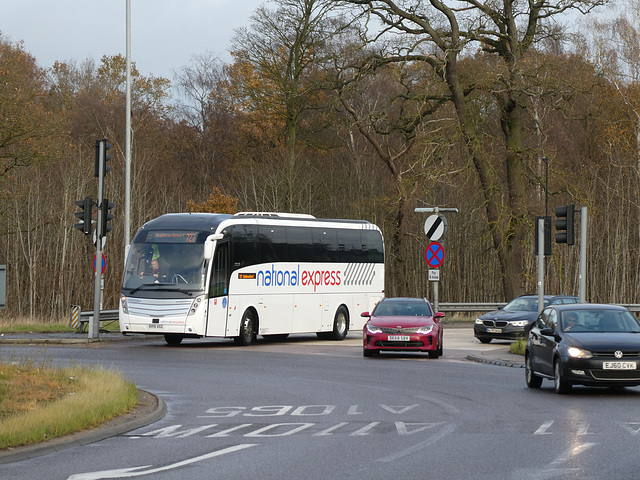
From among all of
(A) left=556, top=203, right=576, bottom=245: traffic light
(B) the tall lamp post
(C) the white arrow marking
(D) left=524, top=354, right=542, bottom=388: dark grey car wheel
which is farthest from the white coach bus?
(C) the white arrow marking

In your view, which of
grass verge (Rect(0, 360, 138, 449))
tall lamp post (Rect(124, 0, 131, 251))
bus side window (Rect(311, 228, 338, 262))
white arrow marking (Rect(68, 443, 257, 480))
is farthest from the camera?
tall lamp post (Rect(124, 0, 131, 251))

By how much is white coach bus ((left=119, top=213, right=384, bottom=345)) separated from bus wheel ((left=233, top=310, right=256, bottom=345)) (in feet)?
0.09

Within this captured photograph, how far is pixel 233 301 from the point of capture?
31734 mm

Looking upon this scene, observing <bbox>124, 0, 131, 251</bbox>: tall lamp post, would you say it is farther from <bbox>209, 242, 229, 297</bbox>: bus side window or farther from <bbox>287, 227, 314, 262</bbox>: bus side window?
<bbox>287, 227, 314, 262</bbox>: bus side window

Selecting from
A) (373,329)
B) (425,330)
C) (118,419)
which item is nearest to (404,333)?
(425,330)

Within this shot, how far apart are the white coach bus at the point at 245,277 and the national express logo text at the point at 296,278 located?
1.2 inches

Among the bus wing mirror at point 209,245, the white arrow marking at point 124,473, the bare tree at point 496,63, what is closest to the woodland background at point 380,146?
the bare tree at point 496,63

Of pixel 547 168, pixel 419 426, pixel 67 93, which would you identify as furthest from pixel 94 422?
pixel 67 93

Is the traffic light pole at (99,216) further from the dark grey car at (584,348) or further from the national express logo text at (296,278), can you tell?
the dark grey car at (584,348)

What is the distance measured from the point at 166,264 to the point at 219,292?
1.62 metres

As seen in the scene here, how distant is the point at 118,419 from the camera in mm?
14523

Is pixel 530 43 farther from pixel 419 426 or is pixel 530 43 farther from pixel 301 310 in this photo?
pixel 419 426

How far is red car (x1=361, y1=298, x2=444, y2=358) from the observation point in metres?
27.7

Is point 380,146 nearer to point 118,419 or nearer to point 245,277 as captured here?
point 245,277
